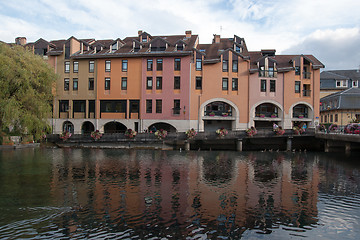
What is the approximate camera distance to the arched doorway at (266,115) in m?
47.7

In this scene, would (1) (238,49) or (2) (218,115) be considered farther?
(1) (238,49)

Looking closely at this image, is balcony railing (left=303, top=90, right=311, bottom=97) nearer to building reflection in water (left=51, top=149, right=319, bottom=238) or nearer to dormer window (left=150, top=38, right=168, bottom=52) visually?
dormer window (left=150, top=38, right=168, bottom=52)

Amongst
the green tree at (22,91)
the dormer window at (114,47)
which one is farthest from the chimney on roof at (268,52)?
the green tree at (22,91)

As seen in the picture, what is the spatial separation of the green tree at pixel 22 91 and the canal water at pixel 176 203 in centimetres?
1326

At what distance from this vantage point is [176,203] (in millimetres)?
14570

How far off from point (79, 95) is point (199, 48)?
22.2 m

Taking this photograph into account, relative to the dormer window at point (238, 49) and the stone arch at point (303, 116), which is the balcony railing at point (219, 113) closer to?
the stone arch at point (303, 116)

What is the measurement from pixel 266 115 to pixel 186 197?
35923 millimetres

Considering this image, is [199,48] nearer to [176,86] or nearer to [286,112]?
[176,86]

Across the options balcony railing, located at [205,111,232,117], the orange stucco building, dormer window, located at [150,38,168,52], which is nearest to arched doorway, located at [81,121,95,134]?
the orange stucco building

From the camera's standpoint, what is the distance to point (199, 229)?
11320 millimetres

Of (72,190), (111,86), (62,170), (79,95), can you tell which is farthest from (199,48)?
(72,190)

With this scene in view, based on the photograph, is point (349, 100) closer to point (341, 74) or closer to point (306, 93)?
point (306, 93)

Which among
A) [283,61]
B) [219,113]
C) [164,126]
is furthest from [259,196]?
[283,61]
